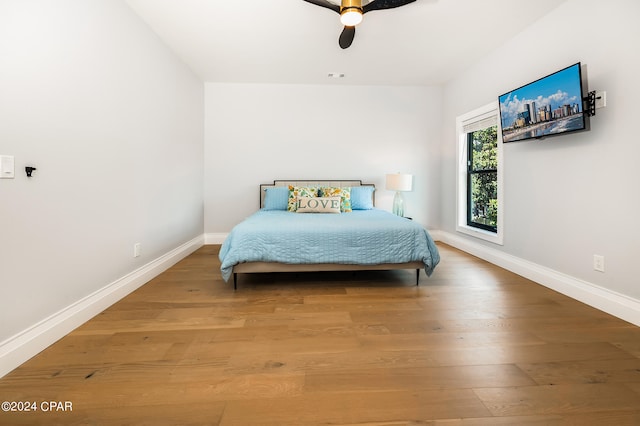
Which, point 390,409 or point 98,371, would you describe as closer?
point 390,409

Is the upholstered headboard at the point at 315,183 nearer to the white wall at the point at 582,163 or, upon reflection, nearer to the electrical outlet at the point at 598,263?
the white wall at the point at 582,163

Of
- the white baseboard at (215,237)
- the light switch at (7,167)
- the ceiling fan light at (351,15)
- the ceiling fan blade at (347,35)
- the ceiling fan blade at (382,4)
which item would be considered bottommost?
the white baseboard at (215,237)

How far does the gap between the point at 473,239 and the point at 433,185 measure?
122 centimetres

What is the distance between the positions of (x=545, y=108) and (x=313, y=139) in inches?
117

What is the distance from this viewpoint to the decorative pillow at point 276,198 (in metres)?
4.07

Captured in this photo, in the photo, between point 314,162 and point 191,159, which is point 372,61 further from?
point 191,159

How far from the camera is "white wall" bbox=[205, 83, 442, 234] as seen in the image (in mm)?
4512

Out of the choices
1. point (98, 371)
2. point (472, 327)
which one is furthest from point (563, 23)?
point (98, 371)

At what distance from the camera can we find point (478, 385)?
52.4 inches

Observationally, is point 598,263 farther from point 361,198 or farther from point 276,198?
point 276,198

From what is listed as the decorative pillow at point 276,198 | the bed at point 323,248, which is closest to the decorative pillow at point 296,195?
the decorative pillow at point 276,198

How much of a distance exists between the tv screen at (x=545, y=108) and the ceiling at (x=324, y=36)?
725mm

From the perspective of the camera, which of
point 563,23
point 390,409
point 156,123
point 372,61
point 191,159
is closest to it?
point 390,409

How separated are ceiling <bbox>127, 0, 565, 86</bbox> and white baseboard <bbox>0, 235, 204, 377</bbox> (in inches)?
95.5
